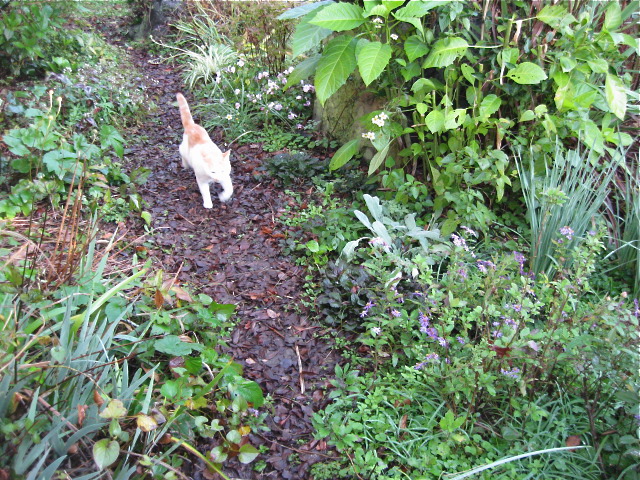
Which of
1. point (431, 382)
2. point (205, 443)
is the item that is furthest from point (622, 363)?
point (205, 443)

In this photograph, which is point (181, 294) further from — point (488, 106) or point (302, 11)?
point (302, 11)

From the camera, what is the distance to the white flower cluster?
3.34 metres

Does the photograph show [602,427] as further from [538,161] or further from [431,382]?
[538,161]

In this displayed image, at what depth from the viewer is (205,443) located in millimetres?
2107

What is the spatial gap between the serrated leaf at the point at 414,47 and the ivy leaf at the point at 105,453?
2730 millimetres

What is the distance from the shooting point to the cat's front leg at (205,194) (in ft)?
12.4

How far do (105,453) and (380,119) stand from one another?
2630 millimetres

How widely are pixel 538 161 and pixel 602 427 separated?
1.78 m

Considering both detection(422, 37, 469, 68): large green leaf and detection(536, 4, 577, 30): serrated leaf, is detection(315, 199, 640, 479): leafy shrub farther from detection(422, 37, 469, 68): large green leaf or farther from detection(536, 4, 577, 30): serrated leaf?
detection(536, 4, 577, 30): serrated leaf

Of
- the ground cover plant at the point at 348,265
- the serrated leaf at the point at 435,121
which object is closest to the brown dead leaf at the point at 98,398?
the ground cover plant at the point at 348,265

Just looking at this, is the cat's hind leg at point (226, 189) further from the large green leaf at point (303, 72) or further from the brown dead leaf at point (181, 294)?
the brown dead leaf at point (181, 294)

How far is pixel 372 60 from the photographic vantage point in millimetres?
3057

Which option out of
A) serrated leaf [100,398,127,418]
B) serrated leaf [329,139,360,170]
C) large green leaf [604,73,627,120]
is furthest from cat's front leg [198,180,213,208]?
large green leaf [604,73,627,120]

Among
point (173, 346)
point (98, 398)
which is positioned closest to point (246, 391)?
point (173, 346)
